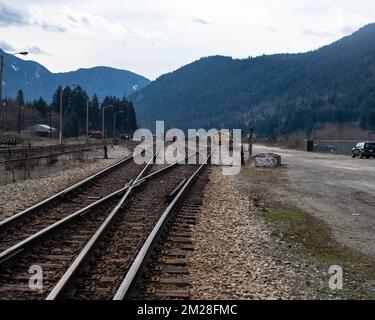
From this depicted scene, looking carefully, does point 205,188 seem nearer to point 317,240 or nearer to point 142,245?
point 317,240

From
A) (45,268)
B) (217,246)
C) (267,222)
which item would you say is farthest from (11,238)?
(267,222)

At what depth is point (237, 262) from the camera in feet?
26.7

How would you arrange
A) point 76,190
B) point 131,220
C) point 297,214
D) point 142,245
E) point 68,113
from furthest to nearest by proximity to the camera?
1. point 68,113
2. point 76,190
3. point 297,214
4. point 131,220
5. point 142,245

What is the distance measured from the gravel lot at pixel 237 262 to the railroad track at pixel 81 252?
3.54 ft

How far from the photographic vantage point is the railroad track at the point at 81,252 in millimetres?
6348

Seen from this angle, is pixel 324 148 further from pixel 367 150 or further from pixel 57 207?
pixel 57 207

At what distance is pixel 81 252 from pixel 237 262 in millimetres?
2488

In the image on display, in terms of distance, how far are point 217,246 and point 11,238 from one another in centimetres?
376

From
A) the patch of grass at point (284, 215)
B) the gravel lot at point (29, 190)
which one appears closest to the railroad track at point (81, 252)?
the gravel lot at point (29, 190)

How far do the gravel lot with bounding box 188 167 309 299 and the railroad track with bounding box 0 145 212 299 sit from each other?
108cm

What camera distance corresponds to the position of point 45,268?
7.25m

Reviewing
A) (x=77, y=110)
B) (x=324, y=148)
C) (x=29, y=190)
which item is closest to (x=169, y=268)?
(x=29, y=190)

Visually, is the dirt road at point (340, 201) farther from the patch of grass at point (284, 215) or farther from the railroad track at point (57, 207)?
the railroad track at point (57, 207)

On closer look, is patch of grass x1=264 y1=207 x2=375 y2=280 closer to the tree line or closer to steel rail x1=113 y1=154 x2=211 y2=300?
steel rail x1=113 y1=154 x2=211 y2=300
